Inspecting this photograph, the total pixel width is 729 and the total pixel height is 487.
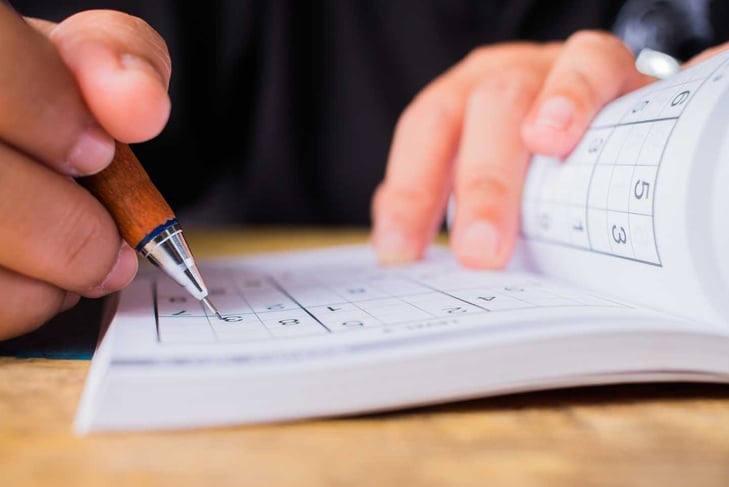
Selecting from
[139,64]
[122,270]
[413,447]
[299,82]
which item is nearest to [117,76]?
[139,64]

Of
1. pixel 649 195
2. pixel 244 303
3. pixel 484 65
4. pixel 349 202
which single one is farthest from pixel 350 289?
pixel 349 202

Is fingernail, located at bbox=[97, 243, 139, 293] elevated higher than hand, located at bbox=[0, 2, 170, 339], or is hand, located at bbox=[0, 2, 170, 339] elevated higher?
hand, located at bbox=[0, 2, 170, 339]

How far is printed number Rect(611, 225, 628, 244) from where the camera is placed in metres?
0.44

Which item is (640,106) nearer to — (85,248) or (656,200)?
(656,200)

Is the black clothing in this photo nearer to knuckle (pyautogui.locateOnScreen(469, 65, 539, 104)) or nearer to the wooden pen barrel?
knuckle (pyautogui.locateOnScreen(469, 65, 539, 104))

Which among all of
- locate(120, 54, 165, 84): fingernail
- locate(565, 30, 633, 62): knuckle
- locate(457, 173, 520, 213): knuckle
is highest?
locate(565, 30, 633, 62): knuckle

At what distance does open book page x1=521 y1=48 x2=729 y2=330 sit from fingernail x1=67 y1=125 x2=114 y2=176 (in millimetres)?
298

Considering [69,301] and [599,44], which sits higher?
[599,44]

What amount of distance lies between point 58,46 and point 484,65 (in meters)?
0.55

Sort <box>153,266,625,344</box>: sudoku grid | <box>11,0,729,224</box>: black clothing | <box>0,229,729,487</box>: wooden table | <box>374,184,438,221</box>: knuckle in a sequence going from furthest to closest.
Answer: <box>11,0,729,224</box>: black clothing → <box>374,184,438,221</box>: knuckle → <box>153,266,625,344</box>: sudoku grid → <box>0,229,729,487</box>: wooden table

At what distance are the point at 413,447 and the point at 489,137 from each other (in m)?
0.39

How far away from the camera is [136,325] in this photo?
1.30ft

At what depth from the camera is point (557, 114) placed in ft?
1.77

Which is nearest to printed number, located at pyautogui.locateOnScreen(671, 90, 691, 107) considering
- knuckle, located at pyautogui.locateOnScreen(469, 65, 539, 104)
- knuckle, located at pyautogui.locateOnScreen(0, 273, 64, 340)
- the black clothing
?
knuckle, located at pyautogui.locateOnScreen(469, 65, 539, 104)
